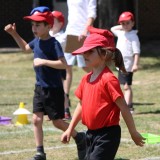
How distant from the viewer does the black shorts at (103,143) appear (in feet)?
18.7

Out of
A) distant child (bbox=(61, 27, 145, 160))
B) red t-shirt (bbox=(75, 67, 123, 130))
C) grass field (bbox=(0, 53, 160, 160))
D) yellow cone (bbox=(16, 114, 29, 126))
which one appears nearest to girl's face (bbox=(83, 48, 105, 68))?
distant child (bbox=(61, 27, 145, 160))

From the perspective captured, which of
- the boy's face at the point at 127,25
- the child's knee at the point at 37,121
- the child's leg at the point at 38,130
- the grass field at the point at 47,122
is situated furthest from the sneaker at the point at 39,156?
the boy's face at the point at 127,25

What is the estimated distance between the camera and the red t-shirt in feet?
18.7

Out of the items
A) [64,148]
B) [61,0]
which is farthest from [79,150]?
[61,0]

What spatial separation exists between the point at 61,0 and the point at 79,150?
21532mm

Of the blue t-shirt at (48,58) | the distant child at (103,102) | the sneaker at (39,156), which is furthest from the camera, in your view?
the blue t-shirt at (48,58)

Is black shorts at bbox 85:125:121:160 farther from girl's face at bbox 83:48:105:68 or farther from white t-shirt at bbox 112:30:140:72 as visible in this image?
white t-shirt at bbox 112:30:140:72

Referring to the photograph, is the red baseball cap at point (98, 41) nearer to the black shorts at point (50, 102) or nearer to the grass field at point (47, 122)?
the black shorts at point (50, 102)

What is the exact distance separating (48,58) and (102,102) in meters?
2.11

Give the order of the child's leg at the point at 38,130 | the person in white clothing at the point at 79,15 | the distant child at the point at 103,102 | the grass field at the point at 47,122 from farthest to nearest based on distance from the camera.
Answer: the person in white clothing at the point at 79,15 → the grass field at the point at 47,122 → the child's leg at the point at 38,130 → the distant child at the point at 103,102

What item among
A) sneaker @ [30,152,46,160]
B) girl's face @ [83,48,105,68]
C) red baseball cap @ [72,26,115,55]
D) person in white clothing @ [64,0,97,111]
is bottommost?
sneaker @ [30,152,46,160]

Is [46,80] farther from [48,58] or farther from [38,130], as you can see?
[38,130]


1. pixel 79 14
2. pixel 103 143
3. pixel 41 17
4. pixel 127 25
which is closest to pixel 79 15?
pixel 79 14

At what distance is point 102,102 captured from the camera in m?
5.74
